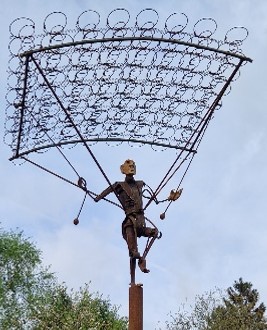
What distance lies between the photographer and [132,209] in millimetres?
7148

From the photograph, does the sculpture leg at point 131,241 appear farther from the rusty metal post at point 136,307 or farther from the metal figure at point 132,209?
the rusty metal post at point 136,307

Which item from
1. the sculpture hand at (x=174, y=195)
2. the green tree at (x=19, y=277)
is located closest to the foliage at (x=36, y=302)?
the green tree at (x=19, y=277)

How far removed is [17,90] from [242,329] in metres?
20.8

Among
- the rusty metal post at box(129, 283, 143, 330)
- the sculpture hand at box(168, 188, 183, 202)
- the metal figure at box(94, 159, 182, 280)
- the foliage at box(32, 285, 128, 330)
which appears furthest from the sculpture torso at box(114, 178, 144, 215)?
the foliage at box(32, 285, 128, 330)

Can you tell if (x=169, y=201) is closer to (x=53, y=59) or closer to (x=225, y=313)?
(x=53, y=59)

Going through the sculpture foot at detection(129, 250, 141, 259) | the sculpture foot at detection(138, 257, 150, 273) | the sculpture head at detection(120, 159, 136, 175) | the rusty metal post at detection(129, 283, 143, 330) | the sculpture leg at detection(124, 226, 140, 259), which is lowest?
the rusty metal post at detection(129, 283, 143, 330)

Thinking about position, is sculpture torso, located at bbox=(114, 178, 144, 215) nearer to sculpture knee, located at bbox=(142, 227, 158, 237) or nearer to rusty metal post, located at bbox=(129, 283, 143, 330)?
sculpture knee, located at bbox=(142, 227, 158, 237)

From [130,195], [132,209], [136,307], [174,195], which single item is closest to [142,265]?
[136,307]

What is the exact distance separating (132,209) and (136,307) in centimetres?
88

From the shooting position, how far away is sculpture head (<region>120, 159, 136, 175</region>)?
7.34 m

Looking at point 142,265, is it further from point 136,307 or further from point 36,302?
point 36,302

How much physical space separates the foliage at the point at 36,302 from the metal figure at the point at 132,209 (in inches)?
757

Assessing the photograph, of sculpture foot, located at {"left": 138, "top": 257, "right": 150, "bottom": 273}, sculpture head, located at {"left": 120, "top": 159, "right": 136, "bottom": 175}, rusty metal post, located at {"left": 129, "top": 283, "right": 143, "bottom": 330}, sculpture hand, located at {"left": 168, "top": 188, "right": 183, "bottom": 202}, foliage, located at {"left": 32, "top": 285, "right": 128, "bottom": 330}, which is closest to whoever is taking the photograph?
rusty metal post, located at {"left": 129, "top": 283, "right": 143, "bottom": 330}

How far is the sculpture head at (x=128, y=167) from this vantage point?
7336 mm
